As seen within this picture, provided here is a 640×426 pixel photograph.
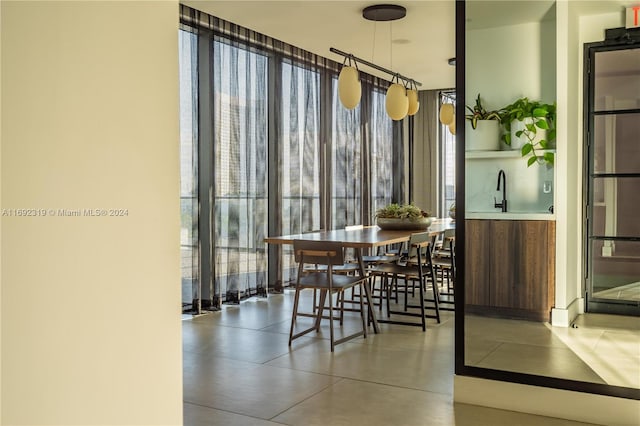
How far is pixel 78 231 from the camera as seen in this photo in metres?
0.99

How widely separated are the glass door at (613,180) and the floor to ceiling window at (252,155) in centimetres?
342

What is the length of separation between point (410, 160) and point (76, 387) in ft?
27.9

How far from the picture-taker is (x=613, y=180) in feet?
8.66

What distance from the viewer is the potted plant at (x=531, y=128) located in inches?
107

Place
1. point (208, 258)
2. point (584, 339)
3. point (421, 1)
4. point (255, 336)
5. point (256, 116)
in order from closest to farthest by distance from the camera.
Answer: point (584, 339) → point (255, 336) → point (421, 1) → point (208, 258) → point (256, 116)

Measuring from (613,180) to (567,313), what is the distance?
0.64 metres

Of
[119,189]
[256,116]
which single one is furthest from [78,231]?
[256,116]

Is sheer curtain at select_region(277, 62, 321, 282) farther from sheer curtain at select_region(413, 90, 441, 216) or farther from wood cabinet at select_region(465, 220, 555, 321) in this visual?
wood cabinet at select_region(465, 220, 555, 321)

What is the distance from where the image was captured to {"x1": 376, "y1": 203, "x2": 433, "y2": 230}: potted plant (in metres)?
5.10

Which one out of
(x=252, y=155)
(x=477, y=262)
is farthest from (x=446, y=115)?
(x=477, y=262)

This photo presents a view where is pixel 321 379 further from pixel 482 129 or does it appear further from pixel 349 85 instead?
pixel 349 85

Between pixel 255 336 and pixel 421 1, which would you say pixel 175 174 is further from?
pixel 421 1

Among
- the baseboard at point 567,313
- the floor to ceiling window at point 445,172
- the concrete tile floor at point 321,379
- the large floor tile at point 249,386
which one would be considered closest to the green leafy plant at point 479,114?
the baseboard at point 567,313

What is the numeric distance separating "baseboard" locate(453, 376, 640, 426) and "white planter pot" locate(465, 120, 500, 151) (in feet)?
3.72
